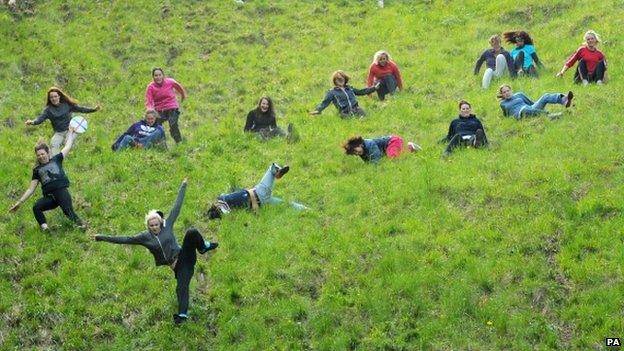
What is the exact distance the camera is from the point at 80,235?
52.7 feet

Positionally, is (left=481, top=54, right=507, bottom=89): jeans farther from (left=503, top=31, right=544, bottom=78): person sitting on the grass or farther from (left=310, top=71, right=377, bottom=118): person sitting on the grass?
(left=310, top=71, right=377, bottom=118): person sitting on the grass

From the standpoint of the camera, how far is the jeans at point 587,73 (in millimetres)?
20516

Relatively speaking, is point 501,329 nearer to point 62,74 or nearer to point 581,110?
point 581,110

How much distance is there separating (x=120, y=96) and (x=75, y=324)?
12263mm

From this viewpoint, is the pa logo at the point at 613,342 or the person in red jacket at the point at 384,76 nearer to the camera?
the pa logo at the point at 613,342

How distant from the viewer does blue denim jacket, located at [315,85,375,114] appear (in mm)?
21906

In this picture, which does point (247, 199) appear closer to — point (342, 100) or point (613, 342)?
point (342, 100)

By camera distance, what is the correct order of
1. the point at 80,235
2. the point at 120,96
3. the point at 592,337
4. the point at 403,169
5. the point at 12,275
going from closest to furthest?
1. the point at 592,337
2. the point at 12,275
3. the point at 80,235
4. the point at 403,169
5. the point at 120,96

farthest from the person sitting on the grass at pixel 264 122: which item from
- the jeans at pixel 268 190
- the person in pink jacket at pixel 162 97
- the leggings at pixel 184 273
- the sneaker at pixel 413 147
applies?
the leggings at pixel 184 273

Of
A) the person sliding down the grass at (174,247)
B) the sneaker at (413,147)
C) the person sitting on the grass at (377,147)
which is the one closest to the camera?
the person sliding down the grass at (174,247)

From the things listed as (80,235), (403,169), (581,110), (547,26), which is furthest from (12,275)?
(547,26)

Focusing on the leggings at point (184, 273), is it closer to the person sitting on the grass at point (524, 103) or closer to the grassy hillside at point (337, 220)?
the grassy hillside at point (337, 220)

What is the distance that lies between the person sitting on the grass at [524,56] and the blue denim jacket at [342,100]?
5135 mm

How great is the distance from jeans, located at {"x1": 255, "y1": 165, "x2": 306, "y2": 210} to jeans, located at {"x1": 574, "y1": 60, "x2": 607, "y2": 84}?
926 cm
